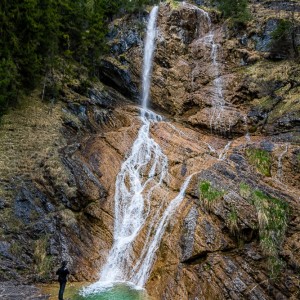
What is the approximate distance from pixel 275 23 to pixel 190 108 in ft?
43.7

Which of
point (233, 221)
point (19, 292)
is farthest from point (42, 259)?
point (233, 221)

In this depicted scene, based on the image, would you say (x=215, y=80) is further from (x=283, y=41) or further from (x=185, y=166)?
(x=185, y=166)

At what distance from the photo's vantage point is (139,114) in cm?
2986

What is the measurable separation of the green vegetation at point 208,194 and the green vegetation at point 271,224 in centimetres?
182

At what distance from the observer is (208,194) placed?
18.6 meters

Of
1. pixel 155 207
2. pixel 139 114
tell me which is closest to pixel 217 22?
pixel 139 114

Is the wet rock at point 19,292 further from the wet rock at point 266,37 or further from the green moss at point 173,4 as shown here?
the green moss at point 173,4

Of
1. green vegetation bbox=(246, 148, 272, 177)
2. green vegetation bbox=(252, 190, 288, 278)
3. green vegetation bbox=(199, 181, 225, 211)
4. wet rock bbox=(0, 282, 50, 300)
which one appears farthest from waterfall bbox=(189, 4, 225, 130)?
wet rock bbox=(0, 282, 50, 300)

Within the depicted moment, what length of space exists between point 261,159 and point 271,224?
600 cm

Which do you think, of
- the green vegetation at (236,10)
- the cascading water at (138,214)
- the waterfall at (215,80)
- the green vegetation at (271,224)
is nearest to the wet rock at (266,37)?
the green vegetation at (236,10)

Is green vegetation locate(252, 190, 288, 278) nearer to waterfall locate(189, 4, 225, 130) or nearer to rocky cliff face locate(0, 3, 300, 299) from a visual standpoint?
rocky cliff face locate(0, 3, 300, 299)

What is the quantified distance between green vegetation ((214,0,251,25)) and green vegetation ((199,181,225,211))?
76.8 ft

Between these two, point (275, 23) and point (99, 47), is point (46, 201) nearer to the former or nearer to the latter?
point (99, 47)

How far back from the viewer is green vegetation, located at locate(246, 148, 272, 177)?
69.8ft
